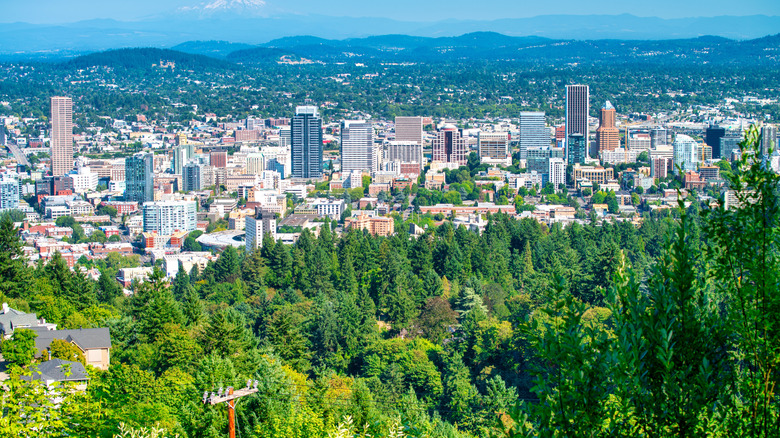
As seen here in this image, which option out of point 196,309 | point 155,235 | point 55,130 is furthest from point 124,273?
point 55,130

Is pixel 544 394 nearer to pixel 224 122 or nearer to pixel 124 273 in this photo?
pixel 124 273

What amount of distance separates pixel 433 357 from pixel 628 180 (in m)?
32.7

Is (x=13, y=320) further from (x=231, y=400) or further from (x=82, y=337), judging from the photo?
(x=231, y=400)

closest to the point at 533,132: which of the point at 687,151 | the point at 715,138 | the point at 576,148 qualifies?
the point at 576,148

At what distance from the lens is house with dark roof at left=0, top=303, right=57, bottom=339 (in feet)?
34.7

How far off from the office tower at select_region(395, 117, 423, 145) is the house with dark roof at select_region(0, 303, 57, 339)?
49515mm

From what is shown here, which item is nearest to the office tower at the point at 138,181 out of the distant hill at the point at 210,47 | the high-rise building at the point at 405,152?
the high-rise building at the point at 405,152

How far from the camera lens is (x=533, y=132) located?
56.1 meters

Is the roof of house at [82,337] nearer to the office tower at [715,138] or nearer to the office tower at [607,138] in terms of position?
the office tower at [607,138]

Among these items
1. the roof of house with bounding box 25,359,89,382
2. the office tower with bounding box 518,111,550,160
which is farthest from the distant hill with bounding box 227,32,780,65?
the roof of house with bounding box 25,359,89,382

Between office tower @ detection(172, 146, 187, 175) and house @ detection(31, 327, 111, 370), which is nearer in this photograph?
house @ detection(31, 327, 111, 370)

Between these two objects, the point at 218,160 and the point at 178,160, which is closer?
the point at 178,160

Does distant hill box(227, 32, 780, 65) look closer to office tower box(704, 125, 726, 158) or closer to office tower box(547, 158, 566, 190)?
office tower box(704, 125, 726, 158)

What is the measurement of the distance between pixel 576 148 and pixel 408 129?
39.3 ft
